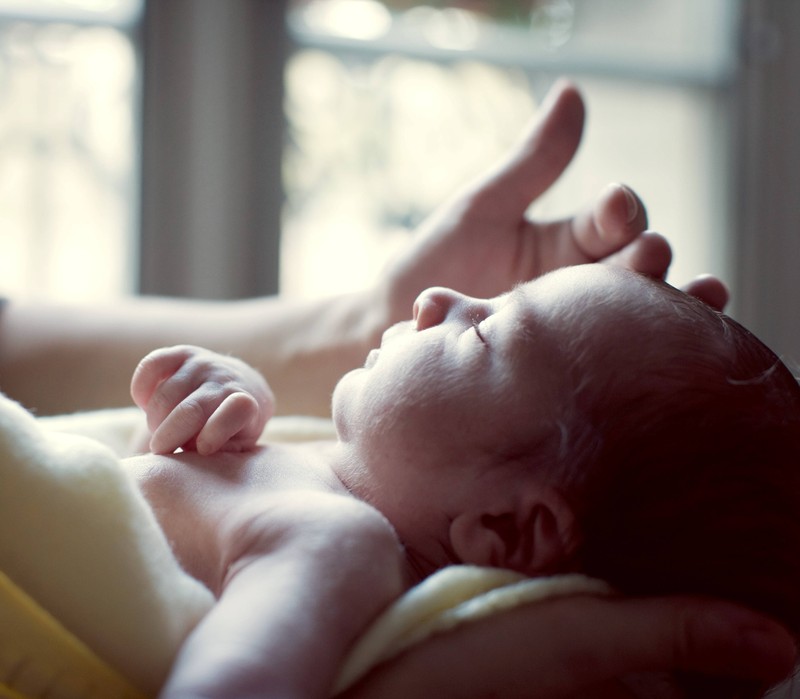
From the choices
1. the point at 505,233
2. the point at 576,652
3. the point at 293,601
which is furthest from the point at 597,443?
the point at 505,233

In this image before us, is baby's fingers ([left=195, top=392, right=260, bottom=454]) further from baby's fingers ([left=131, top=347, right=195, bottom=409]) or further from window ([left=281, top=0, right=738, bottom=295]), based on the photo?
window ([left=281, top=0, right=738, bottom=295])

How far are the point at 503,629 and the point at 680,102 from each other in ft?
7.42

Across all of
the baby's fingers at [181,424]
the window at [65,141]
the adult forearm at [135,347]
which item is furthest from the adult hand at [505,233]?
the window at [65,141]

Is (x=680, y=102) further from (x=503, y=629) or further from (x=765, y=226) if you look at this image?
(x=503, y=629)

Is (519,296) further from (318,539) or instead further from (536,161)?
(536,161)

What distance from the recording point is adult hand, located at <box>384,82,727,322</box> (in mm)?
1123

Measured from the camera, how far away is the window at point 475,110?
7.23ft

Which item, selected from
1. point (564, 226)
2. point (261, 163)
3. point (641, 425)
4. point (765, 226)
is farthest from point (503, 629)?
point (765, 226)

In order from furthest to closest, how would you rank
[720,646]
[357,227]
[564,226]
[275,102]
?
[357,227] → [275,102] → [564,226] → [720,646]

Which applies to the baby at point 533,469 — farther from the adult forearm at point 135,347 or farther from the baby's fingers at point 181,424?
the adult forearm at point 135,347

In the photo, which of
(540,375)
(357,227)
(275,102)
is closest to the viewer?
(540,375)

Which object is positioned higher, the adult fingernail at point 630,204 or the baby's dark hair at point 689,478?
the adult fingernail at point 630,204

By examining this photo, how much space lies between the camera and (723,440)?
636mm

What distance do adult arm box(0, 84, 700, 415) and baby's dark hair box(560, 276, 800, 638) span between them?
1.31ft
